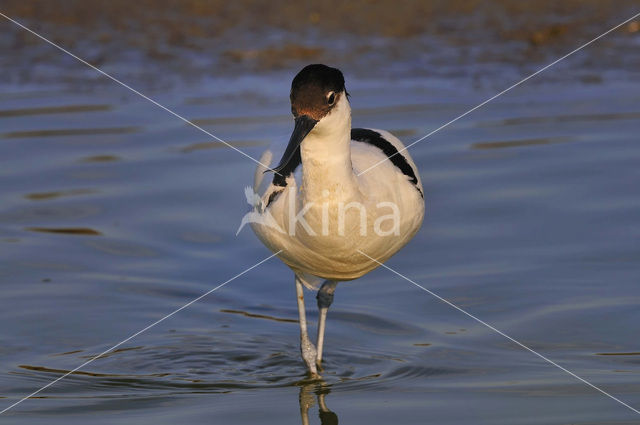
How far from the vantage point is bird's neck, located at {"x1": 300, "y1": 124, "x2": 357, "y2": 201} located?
4.21 m

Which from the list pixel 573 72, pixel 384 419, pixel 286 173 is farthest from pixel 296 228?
pixel 573 72

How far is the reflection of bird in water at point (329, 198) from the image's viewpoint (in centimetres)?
421

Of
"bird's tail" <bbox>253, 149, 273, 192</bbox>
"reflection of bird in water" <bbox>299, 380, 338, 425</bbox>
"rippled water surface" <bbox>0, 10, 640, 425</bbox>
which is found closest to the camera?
"reflection of bird in water" <bbox>299, 380, 338, 425</bbox>

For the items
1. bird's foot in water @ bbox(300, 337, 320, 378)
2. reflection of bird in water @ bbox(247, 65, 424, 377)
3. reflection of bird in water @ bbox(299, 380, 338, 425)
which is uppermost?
reflection of bird in water @ bbox(247, 65, 424, 377)

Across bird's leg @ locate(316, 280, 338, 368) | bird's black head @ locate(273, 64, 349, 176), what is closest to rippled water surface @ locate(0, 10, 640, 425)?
bird's leg @ locate(316, 280, 338, 368)

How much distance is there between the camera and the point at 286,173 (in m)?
4.62

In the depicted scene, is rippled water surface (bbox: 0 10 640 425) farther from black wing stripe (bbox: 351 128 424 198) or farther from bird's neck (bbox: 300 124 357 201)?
bird's neck (bbox: 300 124 357 201)

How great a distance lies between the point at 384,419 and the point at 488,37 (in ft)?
20.9

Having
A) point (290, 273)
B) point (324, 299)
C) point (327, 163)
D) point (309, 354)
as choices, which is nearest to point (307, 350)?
point (309, 354)

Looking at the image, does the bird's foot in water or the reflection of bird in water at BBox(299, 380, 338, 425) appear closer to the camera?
the reflection of bird in water at BBox(299, 380, 338, 425)

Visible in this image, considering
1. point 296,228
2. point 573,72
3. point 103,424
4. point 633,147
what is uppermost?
point 573,72

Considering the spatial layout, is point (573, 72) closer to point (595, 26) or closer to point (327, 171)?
point (595, 26)

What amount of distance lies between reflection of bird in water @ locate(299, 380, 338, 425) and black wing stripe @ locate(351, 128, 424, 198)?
38.8 inches

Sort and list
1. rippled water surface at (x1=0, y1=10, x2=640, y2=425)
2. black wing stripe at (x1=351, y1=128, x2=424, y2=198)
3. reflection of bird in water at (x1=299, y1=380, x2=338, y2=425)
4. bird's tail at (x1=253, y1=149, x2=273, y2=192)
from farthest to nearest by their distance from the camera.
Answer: bird's tail at (x1=253, y1=149, x2=273, y2=192)
black wing stripe at (x1=351, y1=128, x2=424, y2=198)
rippled water surface at (x1=0, y1=10, x2=640, y2=425)
reflection of bird in water at (x1=299, y1=380, x2=338, y2=425)
